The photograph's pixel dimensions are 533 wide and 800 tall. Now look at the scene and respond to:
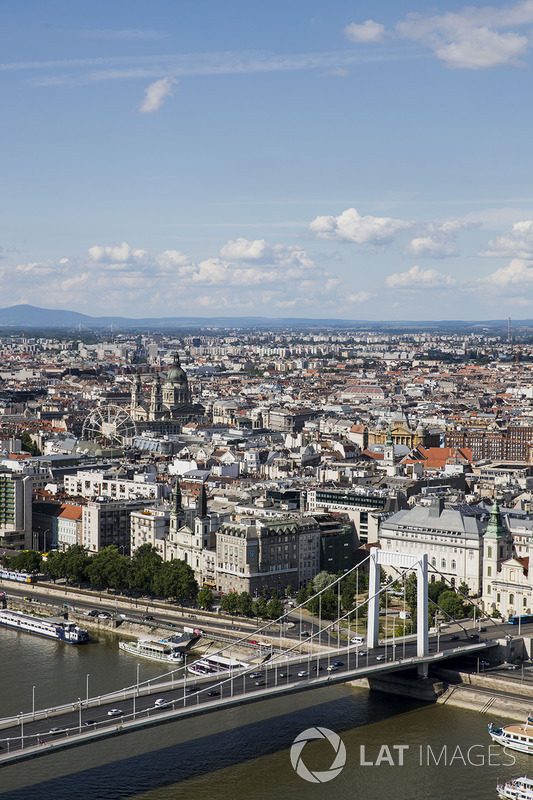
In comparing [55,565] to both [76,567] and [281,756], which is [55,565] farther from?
[281,756]

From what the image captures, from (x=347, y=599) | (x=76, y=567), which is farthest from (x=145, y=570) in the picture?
(x=347, y=599)

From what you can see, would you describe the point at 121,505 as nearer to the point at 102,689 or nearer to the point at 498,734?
the point at 102,689

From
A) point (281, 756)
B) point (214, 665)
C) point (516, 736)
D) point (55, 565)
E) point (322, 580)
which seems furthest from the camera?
point (55, 565)

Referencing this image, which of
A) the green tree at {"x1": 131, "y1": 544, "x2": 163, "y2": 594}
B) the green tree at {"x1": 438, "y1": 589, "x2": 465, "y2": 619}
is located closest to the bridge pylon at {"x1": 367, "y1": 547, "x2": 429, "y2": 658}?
the green tree at {"x1": 438, "y1": 589, "x2": 465, "y2": 619}

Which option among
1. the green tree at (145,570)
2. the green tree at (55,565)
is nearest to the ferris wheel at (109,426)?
the green tree at (55,565)

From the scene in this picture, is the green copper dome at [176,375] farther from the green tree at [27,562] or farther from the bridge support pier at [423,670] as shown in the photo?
the bridge support pier at [423,670]

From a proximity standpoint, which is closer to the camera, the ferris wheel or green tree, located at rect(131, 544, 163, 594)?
green tree, located at rect(131, 544, 163, 594)

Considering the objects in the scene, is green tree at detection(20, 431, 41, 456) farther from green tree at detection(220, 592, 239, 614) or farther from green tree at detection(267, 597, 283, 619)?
green tree at detection(267, 597, 283, 619)
